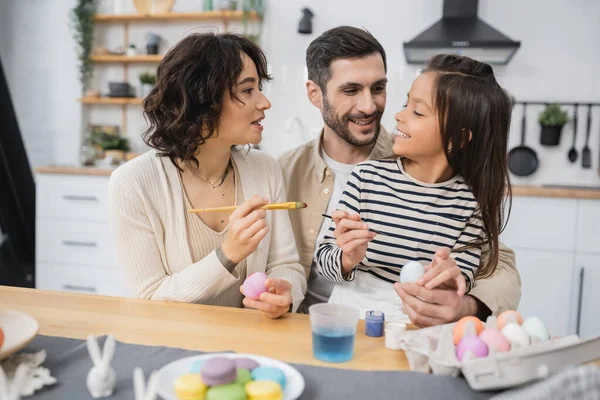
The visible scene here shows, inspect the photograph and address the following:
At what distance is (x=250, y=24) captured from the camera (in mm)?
4020

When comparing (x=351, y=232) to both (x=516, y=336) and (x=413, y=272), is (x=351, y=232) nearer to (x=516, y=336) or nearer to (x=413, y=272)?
(x=413, y=272)

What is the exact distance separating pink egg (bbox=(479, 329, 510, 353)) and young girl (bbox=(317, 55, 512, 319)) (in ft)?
1.74

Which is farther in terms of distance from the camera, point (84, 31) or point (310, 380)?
point (84, 31)

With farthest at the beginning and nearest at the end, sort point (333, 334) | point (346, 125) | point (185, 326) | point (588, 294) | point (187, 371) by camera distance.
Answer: point (588, 294) < point (346, 125) < point (185, 326) < point (333, 334) < point (187, 371)

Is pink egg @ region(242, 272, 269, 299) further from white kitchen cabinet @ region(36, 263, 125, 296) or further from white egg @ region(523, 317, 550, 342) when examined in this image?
white kitchen cabinet @ region(36, 263, 125, 296)

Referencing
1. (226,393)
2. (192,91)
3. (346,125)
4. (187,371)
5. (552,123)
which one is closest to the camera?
(226,393)

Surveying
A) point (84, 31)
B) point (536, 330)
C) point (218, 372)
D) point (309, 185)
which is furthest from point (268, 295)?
point (84, 31)

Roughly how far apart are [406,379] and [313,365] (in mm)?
160

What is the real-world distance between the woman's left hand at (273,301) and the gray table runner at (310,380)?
25 centimetres

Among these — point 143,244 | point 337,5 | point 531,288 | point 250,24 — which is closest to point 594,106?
point 531,288

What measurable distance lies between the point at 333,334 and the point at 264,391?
0.77ft

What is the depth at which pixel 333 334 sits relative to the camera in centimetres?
102

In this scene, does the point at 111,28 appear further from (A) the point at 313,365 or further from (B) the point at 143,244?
(A) the point at 313,365

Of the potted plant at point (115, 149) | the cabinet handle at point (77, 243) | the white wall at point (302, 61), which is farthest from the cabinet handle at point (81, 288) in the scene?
the white wall at point (302, 61)
